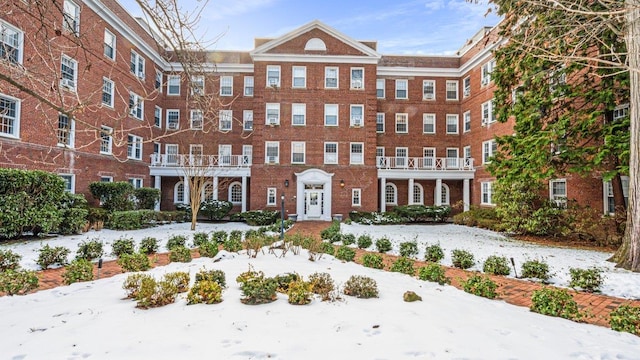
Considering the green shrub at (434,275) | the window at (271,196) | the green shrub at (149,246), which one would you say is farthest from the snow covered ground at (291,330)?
the window at (271,196)

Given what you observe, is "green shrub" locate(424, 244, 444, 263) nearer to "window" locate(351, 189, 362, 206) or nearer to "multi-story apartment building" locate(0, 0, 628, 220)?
"multi-story apartment building" locate(0, 0, 628, 220)

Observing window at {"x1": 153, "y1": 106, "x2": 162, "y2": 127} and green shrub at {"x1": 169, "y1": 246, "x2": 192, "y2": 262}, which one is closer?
green shrub at {"x1": 169, "y1": 246, "x2": 192, "y2": 262}

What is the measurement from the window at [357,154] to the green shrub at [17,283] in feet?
56.2

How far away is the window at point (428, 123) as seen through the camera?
24.0 m

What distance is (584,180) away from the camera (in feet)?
45.0

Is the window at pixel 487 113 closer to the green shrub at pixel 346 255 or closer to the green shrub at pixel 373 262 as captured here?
the green shrub at pixel 346 255

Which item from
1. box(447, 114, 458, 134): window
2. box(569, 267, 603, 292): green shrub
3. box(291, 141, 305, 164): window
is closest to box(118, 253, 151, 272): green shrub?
box(569, 267, 603, 292): green shrub

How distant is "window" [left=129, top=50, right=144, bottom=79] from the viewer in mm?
19141

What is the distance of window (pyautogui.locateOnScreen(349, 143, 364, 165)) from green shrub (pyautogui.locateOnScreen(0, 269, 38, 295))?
1712cm

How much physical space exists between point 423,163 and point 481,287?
1780cm

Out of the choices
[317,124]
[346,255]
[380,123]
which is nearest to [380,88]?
[380,123]

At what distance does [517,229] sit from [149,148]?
73.8 ft

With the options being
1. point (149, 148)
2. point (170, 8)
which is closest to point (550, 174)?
point (170, 8)

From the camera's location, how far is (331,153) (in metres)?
20.8
